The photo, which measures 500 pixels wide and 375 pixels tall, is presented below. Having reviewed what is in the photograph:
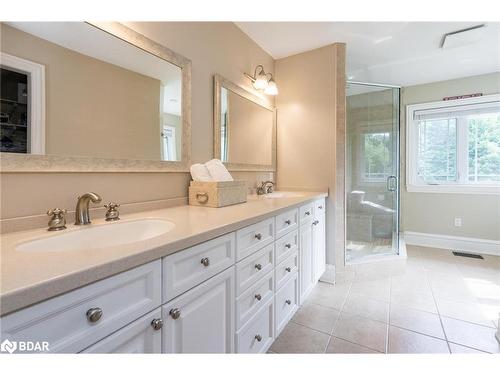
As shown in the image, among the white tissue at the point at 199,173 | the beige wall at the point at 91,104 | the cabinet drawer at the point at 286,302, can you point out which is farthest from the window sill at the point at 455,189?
the beige wall at the point at 91,104

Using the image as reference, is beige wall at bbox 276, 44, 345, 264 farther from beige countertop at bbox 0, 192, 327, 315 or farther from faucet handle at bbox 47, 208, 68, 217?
faucet handle at bbox 47, 208, 68, 217

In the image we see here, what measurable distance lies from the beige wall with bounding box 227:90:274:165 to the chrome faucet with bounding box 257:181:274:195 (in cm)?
22

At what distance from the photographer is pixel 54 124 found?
3.23 feet

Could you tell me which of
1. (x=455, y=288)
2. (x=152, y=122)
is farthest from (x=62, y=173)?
(x=455, y=288)

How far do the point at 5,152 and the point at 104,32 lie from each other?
70 centimetres

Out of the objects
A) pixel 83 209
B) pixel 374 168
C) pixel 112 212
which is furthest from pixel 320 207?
pixel 83 209

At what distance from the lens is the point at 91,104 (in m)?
1.10

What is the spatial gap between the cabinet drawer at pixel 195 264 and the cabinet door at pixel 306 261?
90 centimetres

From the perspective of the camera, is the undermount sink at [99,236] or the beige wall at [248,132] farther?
the beige wall at [248,132]

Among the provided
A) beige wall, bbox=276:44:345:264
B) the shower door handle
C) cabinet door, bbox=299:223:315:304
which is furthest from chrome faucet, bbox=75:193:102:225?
the shower door handle

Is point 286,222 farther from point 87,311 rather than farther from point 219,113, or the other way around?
point 87,311

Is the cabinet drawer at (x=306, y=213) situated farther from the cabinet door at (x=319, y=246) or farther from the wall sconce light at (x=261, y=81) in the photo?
the wall sconce light at (x=261, y=81)

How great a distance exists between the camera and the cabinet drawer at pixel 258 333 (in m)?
1.11

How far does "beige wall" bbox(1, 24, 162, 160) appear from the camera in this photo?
967mm
